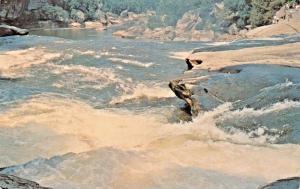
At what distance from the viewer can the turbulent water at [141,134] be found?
5.04m

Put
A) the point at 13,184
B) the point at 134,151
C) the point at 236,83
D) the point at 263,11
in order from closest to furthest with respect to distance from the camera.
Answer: the point at 13,184 → the point at 134,151 → the point at 236,83 → the point at 263,11

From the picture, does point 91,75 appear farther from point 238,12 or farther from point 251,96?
point 238,12

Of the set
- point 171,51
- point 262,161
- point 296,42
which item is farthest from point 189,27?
point 262,161

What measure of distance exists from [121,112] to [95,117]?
575 millimetres

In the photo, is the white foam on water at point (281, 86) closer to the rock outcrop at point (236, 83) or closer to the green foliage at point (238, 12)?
the rock outcrop at point (236, 83)

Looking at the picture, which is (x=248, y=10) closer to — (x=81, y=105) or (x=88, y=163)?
(x=81, y=105)

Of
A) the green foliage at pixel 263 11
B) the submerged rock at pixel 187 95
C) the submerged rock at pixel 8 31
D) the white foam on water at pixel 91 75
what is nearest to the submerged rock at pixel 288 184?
the submerged rock at pixel 187 95

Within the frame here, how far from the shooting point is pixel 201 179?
4898 mm

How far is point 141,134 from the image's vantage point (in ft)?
23.8

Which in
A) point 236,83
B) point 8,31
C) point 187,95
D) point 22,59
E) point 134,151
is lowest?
point 8,31

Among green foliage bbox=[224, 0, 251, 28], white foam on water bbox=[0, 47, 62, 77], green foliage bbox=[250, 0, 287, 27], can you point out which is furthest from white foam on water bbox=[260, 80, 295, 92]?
green foliage bbox=[224, 0, 251, 28]

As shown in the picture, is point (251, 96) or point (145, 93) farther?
point (145, 93)

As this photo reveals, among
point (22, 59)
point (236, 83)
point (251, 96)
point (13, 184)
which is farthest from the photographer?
point (22, 59)

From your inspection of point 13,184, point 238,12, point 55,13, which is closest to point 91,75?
point 13,184
